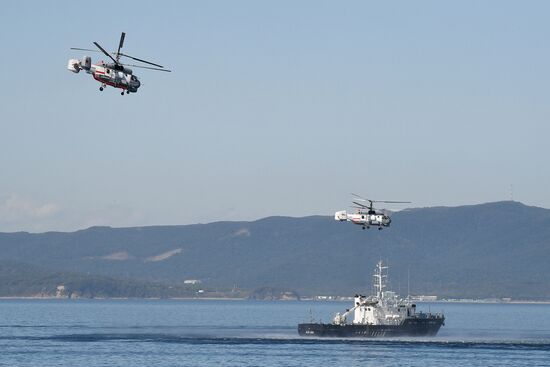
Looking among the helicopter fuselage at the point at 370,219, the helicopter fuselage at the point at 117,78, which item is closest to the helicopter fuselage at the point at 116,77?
the helicopter fuselage at the point at 117,78

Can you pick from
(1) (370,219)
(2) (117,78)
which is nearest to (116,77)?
(2) (117,78)

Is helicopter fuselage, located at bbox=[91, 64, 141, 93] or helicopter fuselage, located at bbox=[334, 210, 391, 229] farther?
helicopter fuselage, located at bbox=[334, 210, 391, 229]

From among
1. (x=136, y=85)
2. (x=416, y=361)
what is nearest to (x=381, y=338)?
(x=416, y=361)

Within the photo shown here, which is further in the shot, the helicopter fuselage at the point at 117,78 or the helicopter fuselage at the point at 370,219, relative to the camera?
the helicopter fuselage at the point at 370,219

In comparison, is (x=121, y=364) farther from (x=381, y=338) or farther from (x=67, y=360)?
(x=381, y=338)

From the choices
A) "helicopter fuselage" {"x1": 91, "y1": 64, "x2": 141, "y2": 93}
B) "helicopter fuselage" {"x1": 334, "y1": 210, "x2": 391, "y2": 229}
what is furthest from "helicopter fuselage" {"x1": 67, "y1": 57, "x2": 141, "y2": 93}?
"helicopter fuselage" {"x1": 334, "y1": 210, "x2": 391, "y2": 229}

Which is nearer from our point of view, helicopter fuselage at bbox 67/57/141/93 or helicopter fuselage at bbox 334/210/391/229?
helicopter fuselage at bbox 67/57/141/93

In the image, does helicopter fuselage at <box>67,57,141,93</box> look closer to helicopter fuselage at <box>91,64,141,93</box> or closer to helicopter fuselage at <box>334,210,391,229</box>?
helicopter fuselage at <box>91,64,141,93</box>

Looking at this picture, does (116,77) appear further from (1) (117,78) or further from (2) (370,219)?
(2) (370,219)

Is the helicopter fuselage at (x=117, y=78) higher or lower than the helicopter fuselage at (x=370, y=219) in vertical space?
higher

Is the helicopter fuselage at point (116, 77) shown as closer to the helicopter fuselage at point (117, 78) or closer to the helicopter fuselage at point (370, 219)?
the helicopter fuselage at point (117, 78)

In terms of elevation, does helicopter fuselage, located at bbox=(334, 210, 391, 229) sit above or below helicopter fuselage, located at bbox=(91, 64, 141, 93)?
below

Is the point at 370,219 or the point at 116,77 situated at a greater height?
the point at 116,77

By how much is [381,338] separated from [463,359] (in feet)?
116
